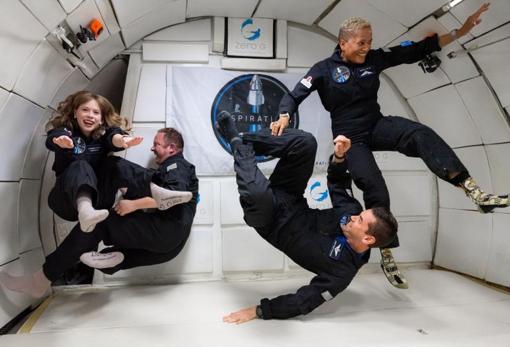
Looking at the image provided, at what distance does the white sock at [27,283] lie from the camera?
7.39 ft

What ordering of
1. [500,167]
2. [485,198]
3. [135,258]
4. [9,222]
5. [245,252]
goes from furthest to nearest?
[245,252], [500,167], [135,258], [9,222], [485,198]

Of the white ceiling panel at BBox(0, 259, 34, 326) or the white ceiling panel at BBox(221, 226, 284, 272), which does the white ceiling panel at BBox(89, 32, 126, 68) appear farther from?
the white ceiling panel at BBox(221, 226, 284, 272)

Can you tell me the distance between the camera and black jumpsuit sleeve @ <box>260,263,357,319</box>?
86.0 inches

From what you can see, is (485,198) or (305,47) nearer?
(485,198)

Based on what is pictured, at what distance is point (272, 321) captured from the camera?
224cm

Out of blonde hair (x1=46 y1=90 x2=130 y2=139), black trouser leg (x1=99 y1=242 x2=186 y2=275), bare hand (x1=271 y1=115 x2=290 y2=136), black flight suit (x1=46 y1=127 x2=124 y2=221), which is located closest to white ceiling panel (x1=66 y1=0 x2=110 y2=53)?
blonde hair (x1=46 y1=90 x2=130 y2=139)

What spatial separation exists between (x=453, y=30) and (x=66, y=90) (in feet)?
9.56

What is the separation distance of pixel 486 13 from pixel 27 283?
347 centimetres

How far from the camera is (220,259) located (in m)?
3.22

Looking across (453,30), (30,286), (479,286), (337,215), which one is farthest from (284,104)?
(479,286)

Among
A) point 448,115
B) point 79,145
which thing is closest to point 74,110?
point 79,145

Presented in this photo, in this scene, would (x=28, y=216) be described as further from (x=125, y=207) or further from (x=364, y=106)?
(x=364, y=106)

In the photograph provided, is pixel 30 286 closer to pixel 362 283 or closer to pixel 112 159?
pixel 112 159

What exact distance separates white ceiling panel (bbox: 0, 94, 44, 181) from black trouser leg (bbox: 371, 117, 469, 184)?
7.46 ft
